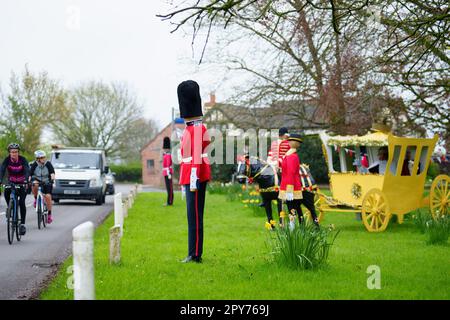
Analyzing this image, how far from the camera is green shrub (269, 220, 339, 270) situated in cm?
969

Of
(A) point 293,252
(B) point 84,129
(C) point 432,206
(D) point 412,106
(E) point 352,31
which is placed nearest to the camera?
(A) point 293,252

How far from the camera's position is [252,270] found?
987cm

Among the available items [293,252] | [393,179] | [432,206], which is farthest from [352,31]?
[293,252]

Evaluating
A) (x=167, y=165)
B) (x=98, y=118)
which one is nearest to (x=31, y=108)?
(x=98, y=118)

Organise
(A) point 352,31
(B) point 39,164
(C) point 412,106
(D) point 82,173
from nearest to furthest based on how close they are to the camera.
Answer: (A) point 352,31 → (B) point 39,164 → (C) point 412,106 → (D) point 82,173

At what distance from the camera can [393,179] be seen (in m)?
16.6

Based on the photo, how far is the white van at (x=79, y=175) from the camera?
2922 centimetres

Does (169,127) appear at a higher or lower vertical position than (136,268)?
higher

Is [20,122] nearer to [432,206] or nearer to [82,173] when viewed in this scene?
[82,173]

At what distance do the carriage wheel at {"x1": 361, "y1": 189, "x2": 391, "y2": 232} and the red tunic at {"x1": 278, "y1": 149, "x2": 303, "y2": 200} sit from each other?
256 cm

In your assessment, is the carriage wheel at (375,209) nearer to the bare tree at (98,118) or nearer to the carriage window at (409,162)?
the carriage window at (409,162)

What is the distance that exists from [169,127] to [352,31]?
74.6m

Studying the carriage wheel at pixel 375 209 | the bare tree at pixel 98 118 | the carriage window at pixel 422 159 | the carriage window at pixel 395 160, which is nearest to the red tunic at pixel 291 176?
the carriage wheel at pixel 375 209

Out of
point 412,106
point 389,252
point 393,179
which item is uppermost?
point 412,106
